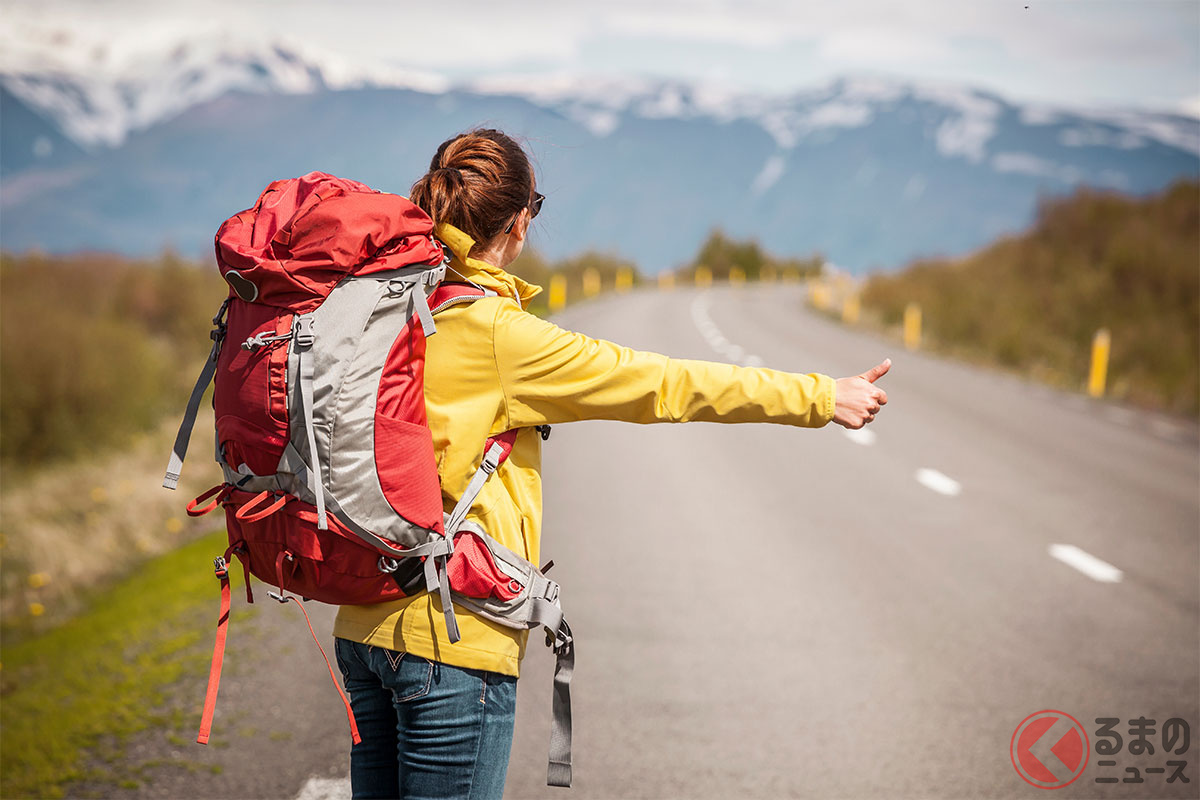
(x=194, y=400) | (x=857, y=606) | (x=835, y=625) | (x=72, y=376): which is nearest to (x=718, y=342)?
(x=72, y=376)

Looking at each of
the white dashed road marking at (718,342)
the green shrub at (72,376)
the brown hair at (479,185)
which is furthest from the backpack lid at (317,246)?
the green shrub at (72,376)

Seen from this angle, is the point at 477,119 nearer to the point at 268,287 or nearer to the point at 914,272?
the point at 268,287

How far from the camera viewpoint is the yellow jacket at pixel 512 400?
180 centimetres

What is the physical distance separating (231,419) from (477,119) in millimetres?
927

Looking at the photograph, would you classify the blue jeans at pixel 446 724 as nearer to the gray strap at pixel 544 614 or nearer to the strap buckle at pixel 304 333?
the gray strap at pixel 544 614

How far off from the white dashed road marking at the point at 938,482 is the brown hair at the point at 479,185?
655 cm

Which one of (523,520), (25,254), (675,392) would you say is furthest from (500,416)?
(25,254)

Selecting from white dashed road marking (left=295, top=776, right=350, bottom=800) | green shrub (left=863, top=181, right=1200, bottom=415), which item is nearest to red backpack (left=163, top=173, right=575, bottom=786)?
white dashed road marking (left=295, top=776, right=350, bottom=800)

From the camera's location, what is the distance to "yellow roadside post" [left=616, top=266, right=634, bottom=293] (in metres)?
43.0

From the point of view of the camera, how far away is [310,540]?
1739 millimetres

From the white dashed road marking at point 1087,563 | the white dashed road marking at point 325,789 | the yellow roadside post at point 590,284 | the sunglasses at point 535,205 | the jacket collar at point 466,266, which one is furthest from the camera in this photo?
the yellow roadside post at point 590,284

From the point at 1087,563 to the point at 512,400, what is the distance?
535cm

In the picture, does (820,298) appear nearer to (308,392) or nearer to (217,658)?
(217,658)

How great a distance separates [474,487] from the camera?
1.83m
